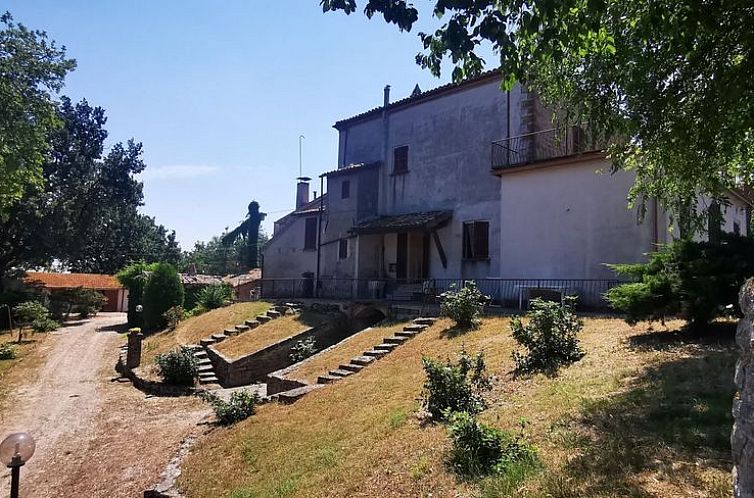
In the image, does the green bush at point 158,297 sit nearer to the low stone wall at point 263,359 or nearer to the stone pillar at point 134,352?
the stone pillar at point 134,352

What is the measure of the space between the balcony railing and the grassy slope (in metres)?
8.30

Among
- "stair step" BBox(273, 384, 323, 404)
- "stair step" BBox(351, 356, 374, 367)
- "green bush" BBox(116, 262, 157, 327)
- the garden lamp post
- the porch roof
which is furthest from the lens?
"green bush" BBox(116, 262, 157, 327)

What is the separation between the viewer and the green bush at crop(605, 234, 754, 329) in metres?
8.21

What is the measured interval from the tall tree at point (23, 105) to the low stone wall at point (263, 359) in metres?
8.42

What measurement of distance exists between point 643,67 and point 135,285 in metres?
28.3

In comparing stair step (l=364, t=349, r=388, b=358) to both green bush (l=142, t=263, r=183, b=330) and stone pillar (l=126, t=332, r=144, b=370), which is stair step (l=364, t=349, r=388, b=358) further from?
green bush (l=142, t=263, r=183, b=330)

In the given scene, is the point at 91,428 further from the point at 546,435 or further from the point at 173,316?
the point at 173,316

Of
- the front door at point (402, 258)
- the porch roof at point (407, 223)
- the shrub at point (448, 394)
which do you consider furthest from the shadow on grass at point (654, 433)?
the front door at point (402, 258)

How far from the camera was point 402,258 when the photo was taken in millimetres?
23016

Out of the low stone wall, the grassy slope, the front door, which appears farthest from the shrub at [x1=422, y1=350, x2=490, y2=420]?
the front door

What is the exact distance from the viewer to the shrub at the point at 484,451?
5059 millimetres

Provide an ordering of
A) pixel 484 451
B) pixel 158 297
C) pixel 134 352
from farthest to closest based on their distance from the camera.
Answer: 1. pixel 158 297
2. pixel 134 352
3. pixel 484 451

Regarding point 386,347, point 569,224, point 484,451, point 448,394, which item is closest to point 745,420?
point 484,451

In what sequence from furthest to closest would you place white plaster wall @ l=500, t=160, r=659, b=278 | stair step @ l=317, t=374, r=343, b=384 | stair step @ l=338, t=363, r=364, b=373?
white plaster wall @ l=500, t=160, r=659, b=278
stair step @ l=338, t=363, r=364, b=373
stair step @ l=317, t=374, r=343, b=384
